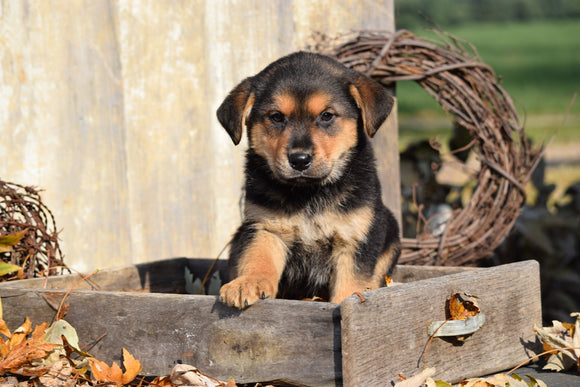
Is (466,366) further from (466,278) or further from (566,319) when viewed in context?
(566,319)

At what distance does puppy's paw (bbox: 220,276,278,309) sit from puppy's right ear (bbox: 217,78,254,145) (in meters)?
0.94

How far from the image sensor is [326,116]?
3656 millimetres

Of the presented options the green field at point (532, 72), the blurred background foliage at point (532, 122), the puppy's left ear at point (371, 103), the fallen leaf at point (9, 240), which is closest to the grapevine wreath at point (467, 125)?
the blurred background foliage at point (532, 122)

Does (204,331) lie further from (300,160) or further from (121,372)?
(300,160)

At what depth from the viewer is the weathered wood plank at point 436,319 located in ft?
8.96

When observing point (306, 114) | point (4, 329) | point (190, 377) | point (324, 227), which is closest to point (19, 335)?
point (4, 329)

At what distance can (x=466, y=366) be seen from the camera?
127 inches

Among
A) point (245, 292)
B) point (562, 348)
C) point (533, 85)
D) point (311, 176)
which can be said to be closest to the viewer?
point (245, 292)

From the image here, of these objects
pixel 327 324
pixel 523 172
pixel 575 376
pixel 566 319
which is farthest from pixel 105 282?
pixel 566 319

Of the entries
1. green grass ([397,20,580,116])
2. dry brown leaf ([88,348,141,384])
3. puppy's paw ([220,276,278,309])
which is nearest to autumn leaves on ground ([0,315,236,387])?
dry brown leaf ([88,348,141,384])

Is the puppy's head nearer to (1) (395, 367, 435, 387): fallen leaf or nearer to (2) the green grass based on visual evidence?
(1) (395, 367, 435, 387): fallen leaf

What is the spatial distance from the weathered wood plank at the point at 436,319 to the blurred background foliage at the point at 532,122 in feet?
6.05

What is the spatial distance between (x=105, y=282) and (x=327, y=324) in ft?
6.95

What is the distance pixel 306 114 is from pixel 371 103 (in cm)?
38
